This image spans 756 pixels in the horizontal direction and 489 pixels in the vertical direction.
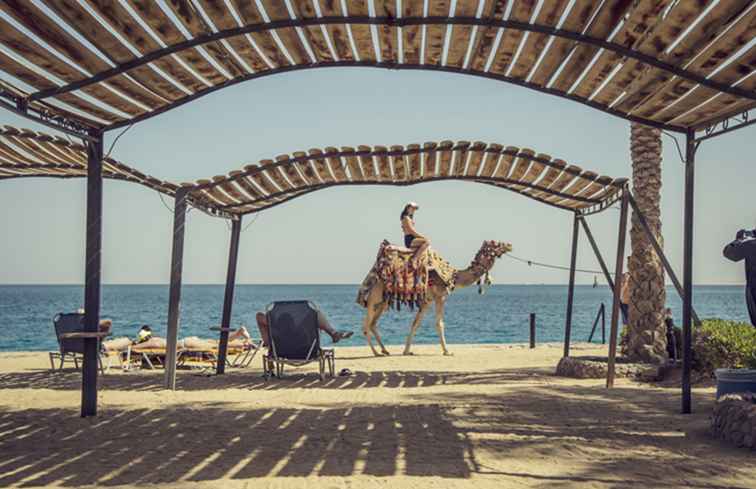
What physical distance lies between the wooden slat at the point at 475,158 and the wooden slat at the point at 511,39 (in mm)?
2880

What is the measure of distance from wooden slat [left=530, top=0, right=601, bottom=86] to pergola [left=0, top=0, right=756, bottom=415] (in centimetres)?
2

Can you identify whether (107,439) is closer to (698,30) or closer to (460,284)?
(698,30)

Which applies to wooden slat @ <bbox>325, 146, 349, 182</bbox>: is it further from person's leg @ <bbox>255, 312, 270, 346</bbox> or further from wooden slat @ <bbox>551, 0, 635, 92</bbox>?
wooden slat @ <bbox>551, 0, 635, 92</bbox>

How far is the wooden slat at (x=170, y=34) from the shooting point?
5.57m

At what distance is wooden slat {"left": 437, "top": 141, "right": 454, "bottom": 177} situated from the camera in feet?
32.2

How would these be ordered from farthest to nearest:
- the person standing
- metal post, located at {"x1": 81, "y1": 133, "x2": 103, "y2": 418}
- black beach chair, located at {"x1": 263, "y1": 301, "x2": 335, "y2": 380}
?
black beach chair, located at {"x1": 263, "y1": 301, "x2": 335, "y2": 380} < metal post, located at {"x1": 81, "y1": 133, "x2": 103, "y2": 418} < the person standing

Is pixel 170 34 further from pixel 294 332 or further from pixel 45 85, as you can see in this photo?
pixel 294 332

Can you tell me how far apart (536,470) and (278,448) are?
1999mm

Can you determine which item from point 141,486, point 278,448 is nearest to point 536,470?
point 278,448

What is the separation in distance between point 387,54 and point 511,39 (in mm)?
1064

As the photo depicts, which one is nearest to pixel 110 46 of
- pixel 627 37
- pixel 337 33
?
pixel 337 33

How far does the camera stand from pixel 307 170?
34.8 ft

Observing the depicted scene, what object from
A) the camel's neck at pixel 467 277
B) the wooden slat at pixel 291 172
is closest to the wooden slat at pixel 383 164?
the wooden slat at pixel 291 172

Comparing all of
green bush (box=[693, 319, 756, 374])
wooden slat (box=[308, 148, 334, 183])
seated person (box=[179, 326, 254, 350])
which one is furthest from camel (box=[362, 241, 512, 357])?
green bush (box=[693, 319, 756, 374])
